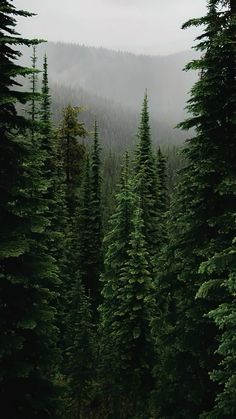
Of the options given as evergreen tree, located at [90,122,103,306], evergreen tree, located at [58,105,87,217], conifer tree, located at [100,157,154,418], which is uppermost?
evergreen tree, located at [58,105,87,217]

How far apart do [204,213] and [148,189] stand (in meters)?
24.3

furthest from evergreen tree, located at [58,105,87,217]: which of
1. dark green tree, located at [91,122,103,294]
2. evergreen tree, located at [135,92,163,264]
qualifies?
evergreen tree, located at [135,92,163,264]

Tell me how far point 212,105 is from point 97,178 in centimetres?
3221

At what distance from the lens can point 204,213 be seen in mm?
12375

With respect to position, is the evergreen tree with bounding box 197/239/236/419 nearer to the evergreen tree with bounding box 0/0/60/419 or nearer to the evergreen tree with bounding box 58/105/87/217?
the evergreen tree with bounding box 0/0/60/419

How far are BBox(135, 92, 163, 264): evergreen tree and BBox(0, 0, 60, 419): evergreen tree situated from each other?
18.1 m

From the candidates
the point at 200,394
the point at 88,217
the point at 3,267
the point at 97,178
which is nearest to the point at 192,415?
the point at 200,394

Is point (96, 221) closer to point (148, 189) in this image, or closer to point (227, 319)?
point (148, 189)

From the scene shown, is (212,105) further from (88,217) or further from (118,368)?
(88,217)

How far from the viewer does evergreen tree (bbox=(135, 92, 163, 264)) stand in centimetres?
3055

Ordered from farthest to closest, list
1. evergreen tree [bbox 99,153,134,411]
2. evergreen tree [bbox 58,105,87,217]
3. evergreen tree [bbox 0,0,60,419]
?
evergreen tree [bbox 58,105,87,217], evergreen tree [bbox 99,153,134,411], evergreen tree [bbox 0,0,60,419]

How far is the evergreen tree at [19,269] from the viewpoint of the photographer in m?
10.1

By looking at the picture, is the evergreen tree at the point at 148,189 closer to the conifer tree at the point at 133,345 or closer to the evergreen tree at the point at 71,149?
the conifer tree at the point at 133,345

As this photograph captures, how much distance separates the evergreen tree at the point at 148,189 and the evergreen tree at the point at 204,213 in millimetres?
15989
